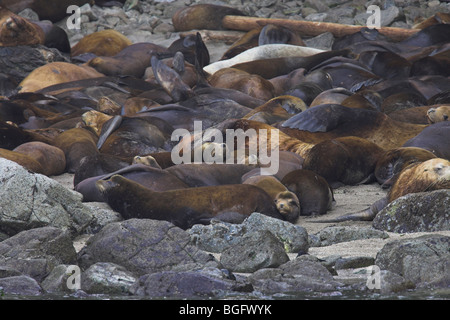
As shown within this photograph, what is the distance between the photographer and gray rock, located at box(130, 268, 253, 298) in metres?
4.04

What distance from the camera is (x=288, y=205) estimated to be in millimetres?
6176

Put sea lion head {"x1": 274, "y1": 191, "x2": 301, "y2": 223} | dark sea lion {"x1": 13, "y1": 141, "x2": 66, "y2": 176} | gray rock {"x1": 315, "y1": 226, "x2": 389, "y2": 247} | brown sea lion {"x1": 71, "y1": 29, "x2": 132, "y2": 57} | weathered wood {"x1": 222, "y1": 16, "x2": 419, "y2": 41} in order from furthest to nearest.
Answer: brown sea lion {"x1": 71, "y1": 29, "x2": 132, "y2": 57}
weathered wood {"x1": 222, "y1": 16, "x2": 419, "y2": 41}
dark sea lion {"x1": 13, "y1": 141, "x2": 66, "y2": 176}
sea lion head {"x1": 274, "y1": 191, "x2": 301, "y2": 223}
gray rock {"x1": 315, "y1": 226, "x2": 389, "y2": 247}

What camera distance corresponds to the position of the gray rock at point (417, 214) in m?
5.34

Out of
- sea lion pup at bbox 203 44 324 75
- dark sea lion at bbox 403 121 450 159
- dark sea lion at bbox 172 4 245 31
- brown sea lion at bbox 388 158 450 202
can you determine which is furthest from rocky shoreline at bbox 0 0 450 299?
dark sea lion at bbox 172 4 245 31

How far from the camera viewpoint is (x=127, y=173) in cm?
673

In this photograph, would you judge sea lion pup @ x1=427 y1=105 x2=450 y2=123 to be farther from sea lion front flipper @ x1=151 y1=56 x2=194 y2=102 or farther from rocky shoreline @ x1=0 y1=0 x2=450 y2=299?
sea lion front flipper @ x1=151 y1=56 x2=194 y2=102

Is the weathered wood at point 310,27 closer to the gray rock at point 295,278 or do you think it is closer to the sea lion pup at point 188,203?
the sea lion pup at point 188,203

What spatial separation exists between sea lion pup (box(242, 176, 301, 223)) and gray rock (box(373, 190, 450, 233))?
0.73m

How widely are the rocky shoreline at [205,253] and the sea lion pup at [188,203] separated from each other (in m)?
0.17

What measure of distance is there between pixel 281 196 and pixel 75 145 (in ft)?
10.5

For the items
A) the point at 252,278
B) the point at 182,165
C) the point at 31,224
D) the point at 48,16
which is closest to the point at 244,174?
the point at 182,165

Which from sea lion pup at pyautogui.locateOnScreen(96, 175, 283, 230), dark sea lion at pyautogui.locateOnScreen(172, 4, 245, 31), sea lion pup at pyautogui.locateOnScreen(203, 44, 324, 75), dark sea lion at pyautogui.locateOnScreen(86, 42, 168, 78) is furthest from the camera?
dark sea lion at pyautogui.locateOnScreen(172, 4, 245, 31)

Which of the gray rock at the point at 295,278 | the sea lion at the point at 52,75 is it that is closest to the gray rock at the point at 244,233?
the gray rock at the point at 295,278
